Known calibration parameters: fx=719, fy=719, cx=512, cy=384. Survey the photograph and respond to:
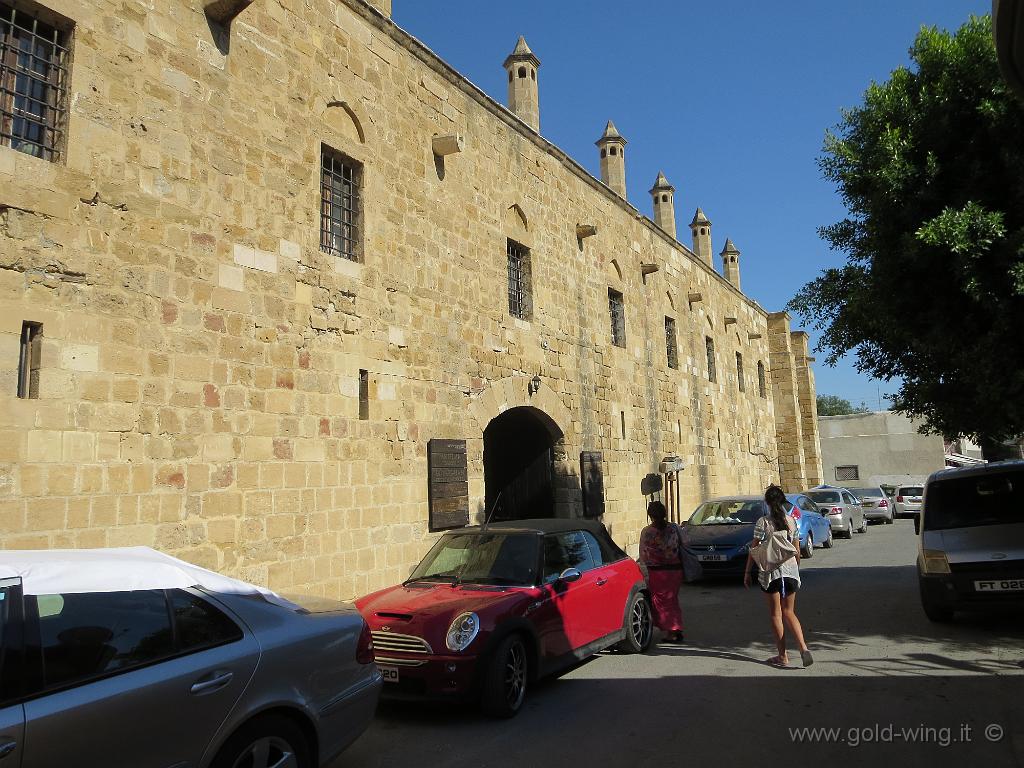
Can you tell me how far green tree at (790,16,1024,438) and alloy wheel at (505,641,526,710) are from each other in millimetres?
5214

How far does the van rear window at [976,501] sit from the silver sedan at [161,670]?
6.94 meters

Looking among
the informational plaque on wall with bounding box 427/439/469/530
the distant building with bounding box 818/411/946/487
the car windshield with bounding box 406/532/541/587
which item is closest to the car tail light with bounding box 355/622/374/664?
the car windshield with bounding box 406/532/541/587

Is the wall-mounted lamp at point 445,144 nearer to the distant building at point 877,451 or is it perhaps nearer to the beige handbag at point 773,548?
the beige handbag at point 773,548

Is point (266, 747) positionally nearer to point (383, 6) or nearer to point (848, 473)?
point (383, 6)

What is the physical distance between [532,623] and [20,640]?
3.74 m

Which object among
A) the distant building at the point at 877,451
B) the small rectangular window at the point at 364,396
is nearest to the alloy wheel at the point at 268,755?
the small rectangular window at the point at 364,396

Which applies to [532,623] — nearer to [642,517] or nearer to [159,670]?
[159,670]

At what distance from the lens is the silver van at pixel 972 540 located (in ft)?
23.2

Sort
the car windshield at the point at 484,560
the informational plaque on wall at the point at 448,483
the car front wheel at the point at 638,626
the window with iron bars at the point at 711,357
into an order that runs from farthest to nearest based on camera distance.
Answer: the window with iron bars at the point at 711,357 → the informational plaque on wall at the point at 448,483 → the car front wheel at the point at 638,626 → the car windshield at the point at 484,560

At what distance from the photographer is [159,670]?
10.3ft

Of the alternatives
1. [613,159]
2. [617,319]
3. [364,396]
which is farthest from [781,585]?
[613,159]

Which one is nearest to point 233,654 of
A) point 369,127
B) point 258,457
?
point 258,457

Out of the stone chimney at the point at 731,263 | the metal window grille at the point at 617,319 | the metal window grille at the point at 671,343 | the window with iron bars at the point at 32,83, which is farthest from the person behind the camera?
the stone chimney at the point at 731,263

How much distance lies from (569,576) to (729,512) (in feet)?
28.6
